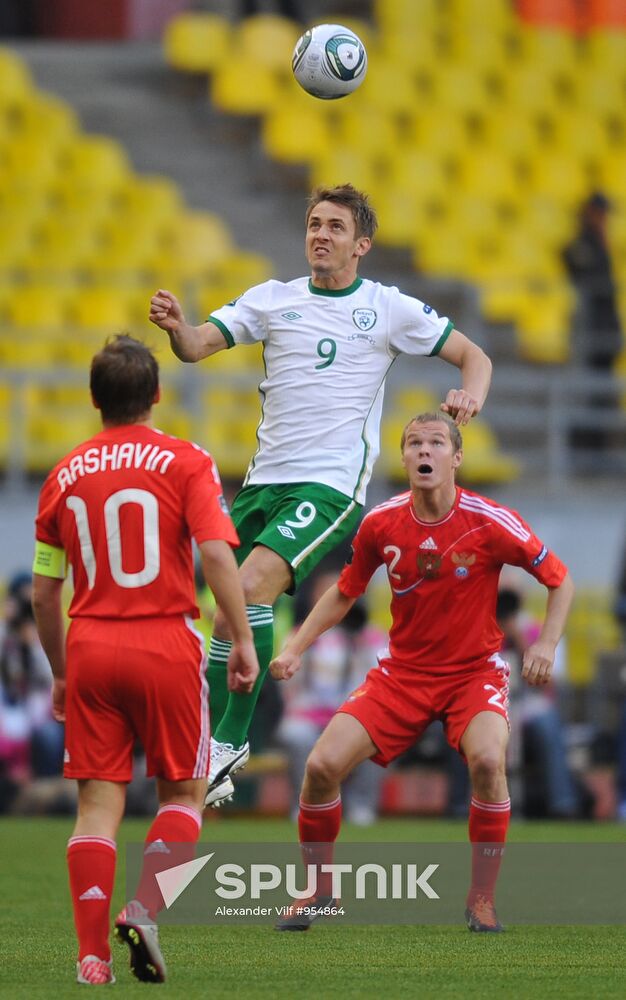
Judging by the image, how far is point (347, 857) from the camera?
27.6 ft

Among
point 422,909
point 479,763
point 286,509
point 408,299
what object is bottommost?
point 422,909

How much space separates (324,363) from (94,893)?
2563mm

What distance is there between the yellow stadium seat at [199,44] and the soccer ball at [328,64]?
37.2 feet

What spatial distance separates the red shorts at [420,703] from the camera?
7.54 m

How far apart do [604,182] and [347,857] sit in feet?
40.9

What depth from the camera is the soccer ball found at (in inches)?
316

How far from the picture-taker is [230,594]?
5.88 m

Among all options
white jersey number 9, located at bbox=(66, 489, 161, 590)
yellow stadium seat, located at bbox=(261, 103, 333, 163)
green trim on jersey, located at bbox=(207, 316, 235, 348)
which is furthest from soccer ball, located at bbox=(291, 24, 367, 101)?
yellow stadium seat, located at bbox=(261, 103, 333, 163)

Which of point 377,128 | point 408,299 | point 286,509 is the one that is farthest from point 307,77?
point 377,128

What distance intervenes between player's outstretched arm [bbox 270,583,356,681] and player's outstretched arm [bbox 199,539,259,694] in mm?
1242

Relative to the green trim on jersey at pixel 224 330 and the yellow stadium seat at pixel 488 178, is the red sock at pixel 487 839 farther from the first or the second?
the yellow stadium seat at pixel 488 178

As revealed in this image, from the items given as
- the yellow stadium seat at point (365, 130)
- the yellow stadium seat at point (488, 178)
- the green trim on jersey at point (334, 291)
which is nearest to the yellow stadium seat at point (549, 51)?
the yellow stadium seat at point (488, 178)

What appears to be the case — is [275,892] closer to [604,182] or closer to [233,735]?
[233,735]

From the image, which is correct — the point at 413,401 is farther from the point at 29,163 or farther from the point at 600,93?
the point at 600,93
